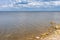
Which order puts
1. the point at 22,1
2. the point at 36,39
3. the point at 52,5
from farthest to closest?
the point at 52,5, the point at 22,1, the point at 36,39

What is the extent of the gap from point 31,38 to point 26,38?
0.25m

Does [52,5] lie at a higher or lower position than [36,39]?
higher

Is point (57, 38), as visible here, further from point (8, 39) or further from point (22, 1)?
point (22, 1)

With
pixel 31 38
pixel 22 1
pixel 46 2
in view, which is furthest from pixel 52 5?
pixel 31 38

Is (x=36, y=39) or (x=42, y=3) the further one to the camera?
(x=42, y=3)

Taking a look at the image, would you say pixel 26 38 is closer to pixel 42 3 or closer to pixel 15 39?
pixel 15 39

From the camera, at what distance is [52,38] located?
23.3ft

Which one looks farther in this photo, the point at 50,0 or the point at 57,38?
the point at 50,0

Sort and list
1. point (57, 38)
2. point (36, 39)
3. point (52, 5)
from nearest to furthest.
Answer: point (57, 38) → point (36, 39) → point (52, 5)

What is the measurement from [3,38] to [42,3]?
1135 centimetres

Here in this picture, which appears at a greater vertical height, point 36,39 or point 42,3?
point 42,3

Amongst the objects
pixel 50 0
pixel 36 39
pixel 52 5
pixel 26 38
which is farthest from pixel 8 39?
pixel 52 5

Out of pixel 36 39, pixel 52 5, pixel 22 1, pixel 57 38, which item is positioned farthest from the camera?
pixel 52 5

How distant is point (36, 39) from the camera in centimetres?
795
